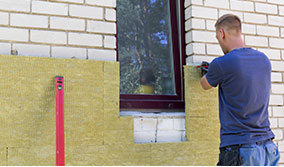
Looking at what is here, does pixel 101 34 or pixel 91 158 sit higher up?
pixel 101 34

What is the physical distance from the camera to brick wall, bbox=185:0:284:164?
3289mm

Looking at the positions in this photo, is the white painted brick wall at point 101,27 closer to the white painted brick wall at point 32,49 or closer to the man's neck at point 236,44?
the white painted brick wall at point 32,49

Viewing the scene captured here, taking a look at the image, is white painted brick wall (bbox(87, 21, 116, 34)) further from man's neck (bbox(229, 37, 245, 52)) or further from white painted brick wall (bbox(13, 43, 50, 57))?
man's neck (bbox(229, 37, 245, 52))

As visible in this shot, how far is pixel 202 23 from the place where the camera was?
3322mm

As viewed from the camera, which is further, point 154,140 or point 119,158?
point 154,140

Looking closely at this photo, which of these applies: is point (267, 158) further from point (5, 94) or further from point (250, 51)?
point (5, 94)

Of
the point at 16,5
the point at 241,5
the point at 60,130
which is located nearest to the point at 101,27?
the point at 16,5

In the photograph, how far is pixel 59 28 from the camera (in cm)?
281

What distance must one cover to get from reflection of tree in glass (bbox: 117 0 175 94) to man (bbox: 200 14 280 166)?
937 mm

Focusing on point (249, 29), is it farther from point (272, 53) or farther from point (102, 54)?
point (102, 54)

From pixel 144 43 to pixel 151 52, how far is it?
12cm

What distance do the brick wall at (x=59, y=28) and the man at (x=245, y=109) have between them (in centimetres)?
112

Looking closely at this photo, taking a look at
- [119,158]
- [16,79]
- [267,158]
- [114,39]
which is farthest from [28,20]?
[267,158]

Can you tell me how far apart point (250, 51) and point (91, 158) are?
1602 millimetres
